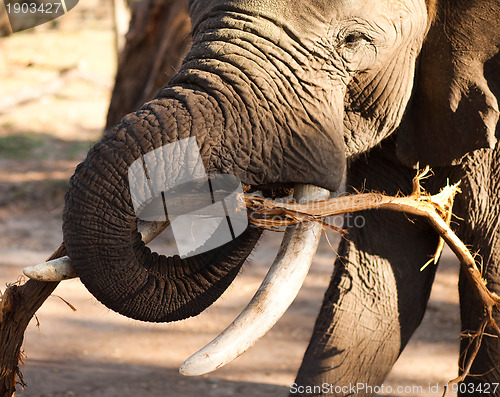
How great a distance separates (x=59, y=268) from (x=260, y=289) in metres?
0.62

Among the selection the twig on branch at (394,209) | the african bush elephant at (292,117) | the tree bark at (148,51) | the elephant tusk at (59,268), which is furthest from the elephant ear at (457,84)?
the tree bark at (148,51)

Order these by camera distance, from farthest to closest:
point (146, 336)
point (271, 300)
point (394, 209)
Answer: point (146, 336) → point (394, 209) → point (271, 300)

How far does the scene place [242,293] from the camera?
6.49 metres

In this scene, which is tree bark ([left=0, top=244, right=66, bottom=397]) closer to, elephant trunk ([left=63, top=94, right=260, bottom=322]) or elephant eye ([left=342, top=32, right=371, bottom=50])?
elephant trunk ([left=63, top=94, right=260, bottom=322])

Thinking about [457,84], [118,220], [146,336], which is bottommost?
[146,336]

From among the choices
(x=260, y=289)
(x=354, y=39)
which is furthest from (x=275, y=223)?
(x=354, y=39)

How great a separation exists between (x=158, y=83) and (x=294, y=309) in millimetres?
3135

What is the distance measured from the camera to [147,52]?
856 centimetres

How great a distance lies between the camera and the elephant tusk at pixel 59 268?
7.70 ft

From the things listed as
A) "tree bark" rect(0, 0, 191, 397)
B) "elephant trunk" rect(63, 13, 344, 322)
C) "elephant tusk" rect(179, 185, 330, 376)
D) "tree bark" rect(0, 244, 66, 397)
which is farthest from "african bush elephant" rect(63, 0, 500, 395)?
"tree bark" rect(0, 0, 191, 397)

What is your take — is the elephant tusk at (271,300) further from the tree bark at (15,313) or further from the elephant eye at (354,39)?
the tree bark at (15,313)

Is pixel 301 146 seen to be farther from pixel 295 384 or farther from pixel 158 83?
pixel 158 83

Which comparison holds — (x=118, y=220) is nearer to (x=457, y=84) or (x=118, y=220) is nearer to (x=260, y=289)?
(x=260, y=289)

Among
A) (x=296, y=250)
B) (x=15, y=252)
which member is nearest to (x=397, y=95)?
(x=296, y=250)
